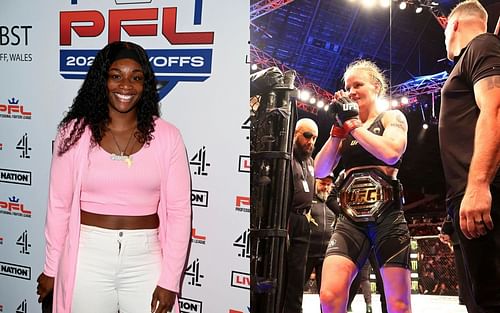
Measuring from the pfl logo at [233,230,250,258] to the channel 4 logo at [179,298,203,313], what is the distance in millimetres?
389

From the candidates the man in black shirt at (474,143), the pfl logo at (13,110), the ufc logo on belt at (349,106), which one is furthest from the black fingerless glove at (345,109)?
the pfl logo at (13,110)

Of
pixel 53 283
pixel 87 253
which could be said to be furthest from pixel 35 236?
pixel 87 253

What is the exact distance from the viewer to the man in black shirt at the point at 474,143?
2271 mm

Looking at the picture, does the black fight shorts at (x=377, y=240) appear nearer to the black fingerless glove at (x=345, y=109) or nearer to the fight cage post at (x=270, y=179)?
the fight cage post at (x=270, y=179)

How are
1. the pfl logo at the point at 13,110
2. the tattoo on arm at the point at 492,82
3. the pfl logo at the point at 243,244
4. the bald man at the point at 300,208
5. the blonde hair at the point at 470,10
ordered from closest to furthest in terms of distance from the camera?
the tattoo on arm at the point at 492,82
the blonde hair at the point at 470,10
the bald man at the point at 300,208
the pfl logo at the point at 243,244
the pfl logo at the point at 13,110

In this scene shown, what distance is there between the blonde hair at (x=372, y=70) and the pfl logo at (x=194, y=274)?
130cm

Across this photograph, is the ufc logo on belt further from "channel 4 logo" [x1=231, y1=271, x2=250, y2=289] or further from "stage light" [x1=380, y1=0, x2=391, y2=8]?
"channel 4 logo" [x1=231, y1=271, x2=250, y2=289]

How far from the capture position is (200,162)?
10.4ft

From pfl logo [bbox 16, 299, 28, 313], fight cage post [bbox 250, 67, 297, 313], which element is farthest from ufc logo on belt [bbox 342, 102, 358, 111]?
pfl logo [bbox 16, 299, 28, 313]

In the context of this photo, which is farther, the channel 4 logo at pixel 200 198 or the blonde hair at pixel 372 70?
the channel 4 logo at pixel 200 198

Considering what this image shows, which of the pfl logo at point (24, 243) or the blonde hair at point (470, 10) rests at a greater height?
the blonde hair at point (470, 10)

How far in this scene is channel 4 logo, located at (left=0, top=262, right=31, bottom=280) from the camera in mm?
3648

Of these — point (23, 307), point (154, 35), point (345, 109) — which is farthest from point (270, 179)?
point (23, 307)

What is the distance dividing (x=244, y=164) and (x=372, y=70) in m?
0.83
